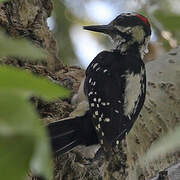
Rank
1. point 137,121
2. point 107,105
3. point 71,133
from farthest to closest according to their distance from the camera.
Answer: point 137,121 < point 107,105 < point 71,133

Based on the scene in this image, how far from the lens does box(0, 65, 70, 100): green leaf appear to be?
396 mm

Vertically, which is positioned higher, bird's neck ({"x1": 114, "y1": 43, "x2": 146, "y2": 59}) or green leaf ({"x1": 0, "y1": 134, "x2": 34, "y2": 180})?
green leaf ({"x1": 0, "y1": 134, "x2": 34, "y2": 180})

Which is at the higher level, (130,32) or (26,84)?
(26,84)

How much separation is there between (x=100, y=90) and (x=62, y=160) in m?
0.44

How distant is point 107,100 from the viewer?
2295 mm

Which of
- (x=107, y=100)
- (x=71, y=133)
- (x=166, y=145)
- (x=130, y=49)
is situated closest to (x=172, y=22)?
(x=166, y=145)

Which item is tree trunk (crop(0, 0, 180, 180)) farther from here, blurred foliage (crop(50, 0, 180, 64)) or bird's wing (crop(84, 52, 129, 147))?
blurred foliage (crop(50, 0, 180, 64))

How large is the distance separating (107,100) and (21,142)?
75.6 inches

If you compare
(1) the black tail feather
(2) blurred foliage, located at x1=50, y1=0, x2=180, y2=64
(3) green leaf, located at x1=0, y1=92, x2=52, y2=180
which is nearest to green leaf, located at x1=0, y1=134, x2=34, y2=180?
(3) green leaf, located at x1=0, y1=92, x2=52, y2=180

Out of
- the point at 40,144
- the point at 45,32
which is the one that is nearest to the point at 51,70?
the point at 45,32

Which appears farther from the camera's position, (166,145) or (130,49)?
(130,49)

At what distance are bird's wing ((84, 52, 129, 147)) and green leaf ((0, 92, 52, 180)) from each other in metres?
1.74

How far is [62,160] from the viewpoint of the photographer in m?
2.19

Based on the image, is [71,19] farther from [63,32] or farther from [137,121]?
[137,121]
